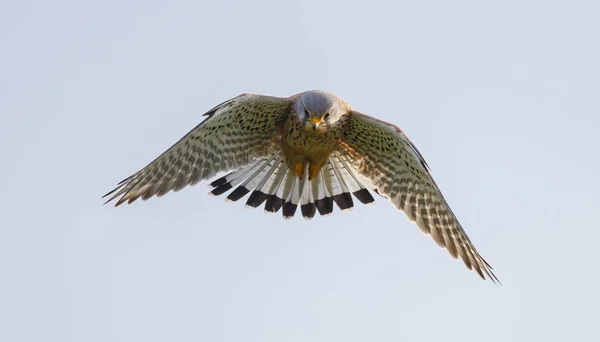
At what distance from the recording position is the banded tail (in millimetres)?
10094

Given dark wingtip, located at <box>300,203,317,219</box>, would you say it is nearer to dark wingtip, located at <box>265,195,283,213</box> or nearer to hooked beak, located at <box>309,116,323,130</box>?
dark wingtip, located at <box>265,195,283,213</box>

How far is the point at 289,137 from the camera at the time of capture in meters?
9.53

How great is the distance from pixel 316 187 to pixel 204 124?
1.60 metres

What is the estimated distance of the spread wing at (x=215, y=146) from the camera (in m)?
9.21

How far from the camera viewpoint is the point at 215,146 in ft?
31.3

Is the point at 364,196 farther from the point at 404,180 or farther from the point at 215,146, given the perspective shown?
the point at 215,146

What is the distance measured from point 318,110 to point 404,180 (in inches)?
52.9

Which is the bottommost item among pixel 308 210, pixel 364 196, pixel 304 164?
pixel 308 210

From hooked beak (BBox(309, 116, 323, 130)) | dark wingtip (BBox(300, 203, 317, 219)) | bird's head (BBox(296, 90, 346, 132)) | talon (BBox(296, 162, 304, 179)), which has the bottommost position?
dark wingtip (BBox(300, 203, 317, 219))

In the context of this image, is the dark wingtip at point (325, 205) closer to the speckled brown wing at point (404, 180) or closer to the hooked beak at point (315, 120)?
the speckled brown wing at point (404, 180)

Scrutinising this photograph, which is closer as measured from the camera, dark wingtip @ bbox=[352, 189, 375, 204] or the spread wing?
the spread wing

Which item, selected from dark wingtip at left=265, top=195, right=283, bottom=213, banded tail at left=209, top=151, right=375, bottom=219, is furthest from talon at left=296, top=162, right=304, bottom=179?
dark wingtip at left=265, top=195, right=283, bottom=213

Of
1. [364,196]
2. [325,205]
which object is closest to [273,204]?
[325,205]

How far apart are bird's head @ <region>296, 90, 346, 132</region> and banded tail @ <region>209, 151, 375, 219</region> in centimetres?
78
